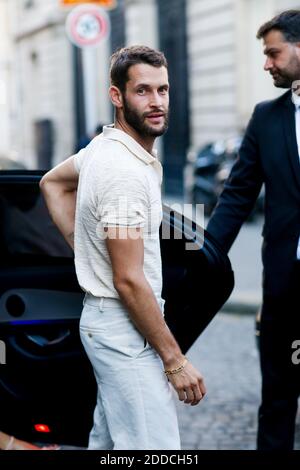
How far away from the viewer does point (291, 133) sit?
3584 millimetres

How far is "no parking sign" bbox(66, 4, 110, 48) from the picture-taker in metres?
10.2

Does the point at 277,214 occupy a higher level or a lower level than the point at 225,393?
higher

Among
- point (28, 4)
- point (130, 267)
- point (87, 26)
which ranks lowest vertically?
point (130, 267)

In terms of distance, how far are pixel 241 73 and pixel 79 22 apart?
20.3 feet

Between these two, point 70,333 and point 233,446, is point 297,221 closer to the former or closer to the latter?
point 70,333

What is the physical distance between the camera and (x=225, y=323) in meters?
7.42

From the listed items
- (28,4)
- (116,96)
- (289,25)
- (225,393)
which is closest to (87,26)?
(225,393)

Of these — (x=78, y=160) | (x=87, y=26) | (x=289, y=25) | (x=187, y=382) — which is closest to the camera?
(x=187, y=382)

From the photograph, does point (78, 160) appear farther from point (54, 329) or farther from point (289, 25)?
point (289, 25)

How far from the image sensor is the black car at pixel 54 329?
3369 millimetres

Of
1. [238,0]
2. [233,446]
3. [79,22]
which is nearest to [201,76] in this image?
[238,0]

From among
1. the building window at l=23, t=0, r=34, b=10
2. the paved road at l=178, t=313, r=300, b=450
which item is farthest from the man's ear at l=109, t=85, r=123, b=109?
the building window at l=23, t=0, r=34, b=10

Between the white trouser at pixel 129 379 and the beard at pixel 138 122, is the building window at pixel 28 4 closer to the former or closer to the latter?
the beard at pixel 138 122

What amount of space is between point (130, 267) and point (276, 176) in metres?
1.20
